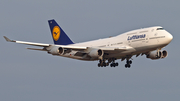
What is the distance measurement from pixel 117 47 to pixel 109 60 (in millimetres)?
6751

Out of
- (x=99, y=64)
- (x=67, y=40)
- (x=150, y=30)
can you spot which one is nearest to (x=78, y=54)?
(x=99, y=64)

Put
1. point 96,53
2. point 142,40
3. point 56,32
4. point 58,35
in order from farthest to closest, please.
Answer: point 56,32
point 58,35
point 96,53
point 142,40

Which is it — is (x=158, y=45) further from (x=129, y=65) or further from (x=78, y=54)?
(x=78, y=54)

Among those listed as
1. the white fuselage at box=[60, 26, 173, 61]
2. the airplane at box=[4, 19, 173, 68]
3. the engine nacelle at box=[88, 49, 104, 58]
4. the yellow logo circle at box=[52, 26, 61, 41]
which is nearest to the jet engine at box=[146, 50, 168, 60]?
the airplane at box=[4, 19, 173, 68]

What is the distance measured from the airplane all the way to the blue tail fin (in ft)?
21.0

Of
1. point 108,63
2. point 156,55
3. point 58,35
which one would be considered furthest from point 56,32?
point 156,55

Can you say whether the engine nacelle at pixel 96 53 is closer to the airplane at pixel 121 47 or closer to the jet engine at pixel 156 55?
the airplane at pixel 121 47

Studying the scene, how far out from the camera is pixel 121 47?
2544 inches

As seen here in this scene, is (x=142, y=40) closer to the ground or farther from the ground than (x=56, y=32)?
closer to the ground

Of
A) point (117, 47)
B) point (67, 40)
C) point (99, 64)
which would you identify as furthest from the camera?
point (67, 40)

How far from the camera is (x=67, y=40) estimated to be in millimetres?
78312

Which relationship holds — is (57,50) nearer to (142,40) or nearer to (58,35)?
(142,40)

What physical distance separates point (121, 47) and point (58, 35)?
19872 mm

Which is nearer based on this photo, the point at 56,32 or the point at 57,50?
the point at 57,50
